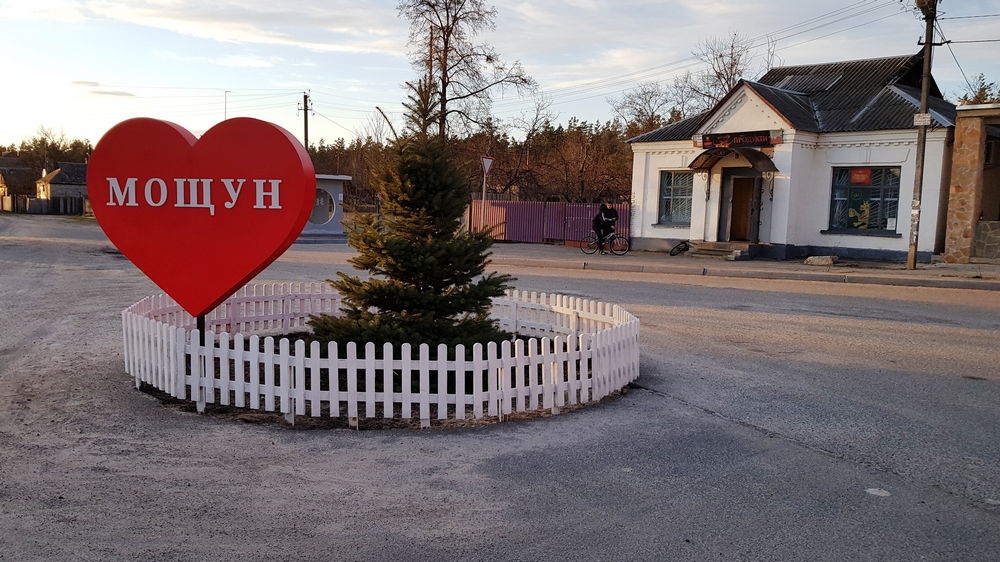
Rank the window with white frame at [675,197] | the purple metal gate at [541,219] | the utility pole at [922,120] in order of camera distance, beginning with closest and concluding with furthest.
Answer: the utility pole at [922,120]
the window with white frame at [675,197]
the purple metal gate at [541,219]

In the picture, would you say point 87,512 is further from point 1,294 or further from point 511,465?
point 1,294

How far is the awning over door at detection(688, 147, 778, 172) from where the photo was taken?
25.8 metres

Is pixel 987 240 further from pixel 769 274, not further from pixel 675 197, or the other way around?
pixel 675 197

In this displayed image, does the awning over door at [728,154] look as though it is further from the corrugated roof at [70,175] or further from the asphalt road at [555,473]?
the corrugated roof at [70,175]

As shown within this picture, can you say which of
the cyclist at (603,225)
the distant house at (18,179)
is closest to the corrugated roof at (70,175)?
the distant house at (18,179)

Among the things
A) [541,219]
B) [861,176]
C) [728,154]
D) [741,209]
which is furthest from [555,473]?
[541,219]

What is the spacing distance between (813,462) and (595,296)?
9.73 meters

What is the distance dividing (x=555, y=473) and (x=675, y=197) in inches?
1024

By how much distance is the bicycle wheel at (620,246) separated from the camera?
2856 cm

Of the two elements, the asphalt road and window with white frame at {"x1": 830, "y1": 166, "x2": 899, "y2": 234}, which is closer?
the asphalt road

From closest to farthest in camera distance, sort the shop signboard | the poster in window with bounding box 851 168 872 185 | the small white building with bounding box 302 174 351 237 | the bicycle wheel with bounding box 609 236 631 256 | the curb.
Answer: the curb
the poster in window with bounding box 851 168 872 185
the shop signboard
the bicycle wheel with bounding box 609 236 631 256
the small white building with bounding box 302 174 351 237

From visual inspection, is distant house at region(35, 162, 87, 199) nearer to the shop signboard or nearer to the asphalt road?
the shop signboard

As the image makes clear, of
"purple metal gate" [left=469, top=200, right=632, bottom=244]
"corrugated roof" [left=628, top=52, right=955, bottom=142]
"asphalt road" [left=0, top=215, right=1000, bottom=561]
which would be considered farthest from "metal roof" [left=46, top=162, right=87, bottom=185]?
"asphalt road" [left=0, top=215, right=1000, bottom=561]

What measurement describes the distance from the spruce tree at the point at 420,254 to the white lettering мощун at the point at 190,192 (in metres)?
0.96
